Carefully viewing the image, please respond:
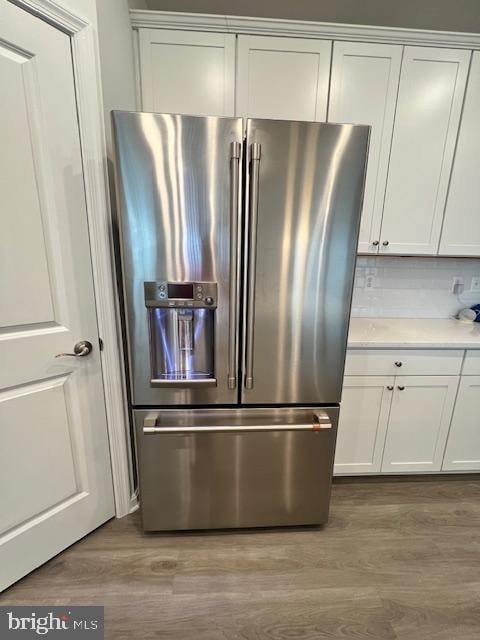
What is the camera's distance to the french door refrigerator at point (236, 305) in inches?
42.4

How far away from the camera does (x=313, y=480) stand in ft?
4.72

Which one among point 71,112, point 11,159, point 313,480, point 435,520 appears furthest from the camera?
point 435,520

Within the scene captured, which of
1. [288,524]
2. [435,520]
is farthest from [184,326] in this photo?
[435,520]

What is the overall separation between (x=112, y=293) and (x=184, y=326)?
0.39 meters

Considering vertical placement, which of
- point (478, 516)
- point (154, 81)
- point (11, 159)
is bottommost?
point (478, 516)

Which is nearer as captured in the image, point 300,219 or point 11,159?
point 11,159

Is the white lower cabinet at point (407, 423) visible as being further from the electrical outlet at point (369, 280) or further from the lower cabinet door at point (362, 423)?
the electrical outlet at point (369, 280)

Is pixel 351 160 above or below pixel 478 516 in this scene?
above

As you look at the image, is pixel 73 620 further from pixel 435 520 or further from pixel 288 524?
pixel 435 520

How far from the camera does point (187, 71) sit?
5.00 feet

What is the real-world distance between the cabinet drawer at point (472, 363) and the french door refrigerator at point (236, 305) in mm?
883

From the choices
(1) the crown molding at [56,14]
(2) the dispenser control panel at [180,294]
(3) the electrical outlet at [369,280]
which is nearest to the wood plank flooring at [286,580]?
(2) the dispenser control panel at [180,294]

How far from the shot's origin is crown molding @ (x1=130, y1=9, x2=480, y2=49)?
1453 millimetres

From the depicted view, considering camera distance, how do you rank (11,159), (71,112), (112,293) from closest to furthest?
1. (11,159)
2. (71,112)
3. (112,293)
